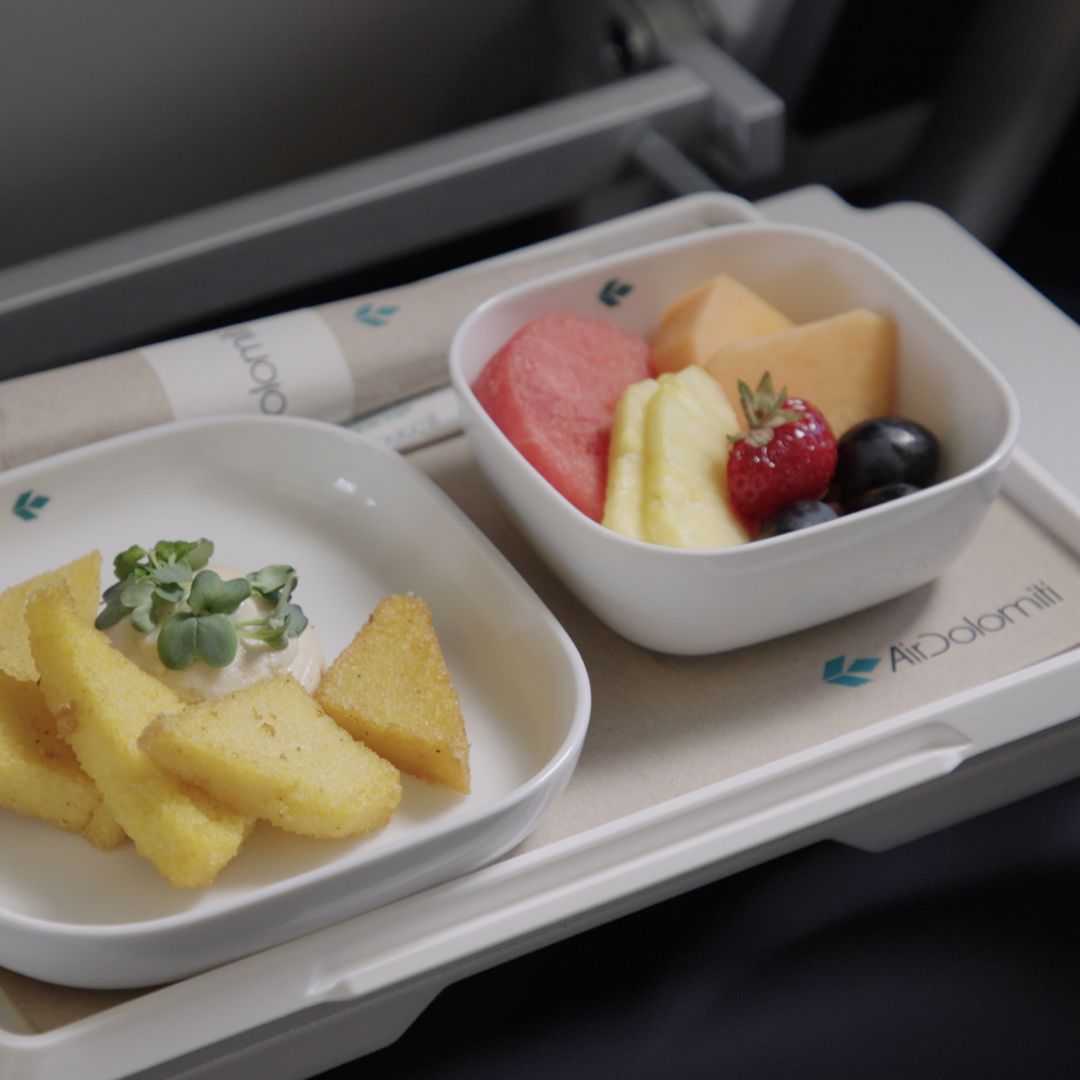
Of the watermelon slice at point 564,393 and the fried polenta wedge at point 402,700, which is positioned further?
the watermelon slice at point 564,393

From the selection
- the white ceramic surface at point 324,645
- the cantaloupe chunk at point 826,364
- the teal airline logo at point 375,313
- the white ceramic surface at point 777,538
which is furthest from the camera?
the teal airline logo at point 375,313

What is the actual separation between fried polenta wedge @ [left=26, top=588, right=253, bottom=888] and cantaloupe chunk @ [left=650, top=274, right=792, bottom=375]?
371mm

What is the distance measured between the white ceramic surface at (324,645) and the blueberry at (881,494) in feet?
0.60

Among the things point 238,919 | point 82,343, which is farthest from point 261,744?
point 82,343

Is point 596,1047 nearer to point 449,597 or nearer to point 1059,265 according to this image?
point 449,597

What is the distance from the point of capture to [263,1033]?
A: 64 centimetres

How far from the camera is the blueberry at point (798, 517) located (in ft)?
2.42

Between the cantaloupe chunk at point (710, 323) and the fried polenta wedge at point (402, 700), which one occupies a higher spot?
the cantaloupe chunk at point (710, 323)

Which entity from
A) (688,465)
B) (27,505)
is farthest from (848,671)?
(27,505)

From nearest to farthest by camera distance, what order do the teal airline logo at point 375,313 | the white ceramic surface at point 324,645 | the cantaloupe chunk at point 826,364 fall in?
1. the white ceramic surface at point 324,645
2. the cantaloupe chunk at point 826,364
3. the teal airline logo at point 375,313

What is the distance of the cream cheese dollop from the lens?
69 cm

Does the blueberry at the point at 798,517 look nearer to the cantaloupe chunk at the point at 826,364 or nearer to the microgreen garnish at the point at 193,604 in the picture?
the cantaloupe chunk at the point at 826,364

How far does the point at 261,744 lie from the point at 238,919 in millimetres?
74

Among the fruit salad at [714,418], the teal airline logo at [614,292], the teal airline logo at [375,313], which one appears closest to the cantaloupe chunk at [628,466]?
the fruit salad at [714,418]
